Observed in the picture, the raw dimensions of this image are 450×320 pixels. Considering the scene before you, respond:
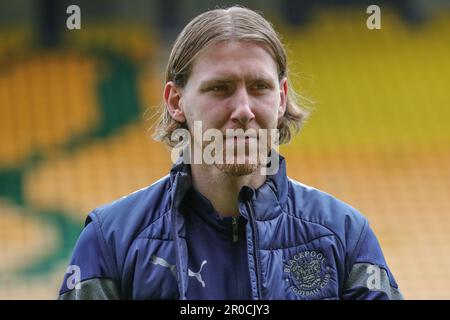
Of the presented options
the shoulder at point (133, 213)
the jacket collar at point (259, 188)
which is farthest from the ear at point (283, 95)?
the shoulder at point (133, 213)

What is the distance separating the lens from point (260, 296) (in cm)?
193

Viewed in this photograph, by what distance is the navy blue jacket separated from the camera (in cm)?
196

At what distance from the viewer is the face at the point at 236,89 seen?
6.63 ft

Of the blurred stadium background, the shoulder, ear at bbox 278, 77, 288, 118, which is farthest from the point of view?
the blurred stadium background

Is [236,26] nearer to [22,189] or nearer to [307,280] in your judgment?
[307,280]

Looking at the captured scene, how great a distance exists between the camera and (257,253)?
6.45 ft

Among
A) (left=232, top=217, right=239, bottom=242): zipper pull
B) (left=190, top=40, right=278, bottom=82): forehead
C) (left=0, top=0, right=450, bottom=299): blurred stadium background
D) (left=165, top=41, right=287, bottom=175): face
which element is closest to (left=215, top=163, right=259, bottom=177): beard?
(left=165, top=41, right=287, bottom=175): face

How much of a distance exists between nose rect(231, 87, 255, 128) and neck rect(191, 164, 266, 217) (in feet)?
0.51

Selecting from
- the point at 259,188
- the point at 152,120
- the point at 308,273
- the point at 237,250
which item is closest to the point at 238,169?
the point at 259,188

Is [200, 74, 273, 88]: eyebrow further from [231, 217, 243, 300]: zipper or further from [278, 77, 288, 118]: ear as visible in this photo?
[231, 217, 243, 300]: zipper

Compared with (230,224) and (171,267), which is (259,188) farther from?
(171,267)

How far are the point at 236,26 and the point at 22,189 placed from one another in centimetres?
564

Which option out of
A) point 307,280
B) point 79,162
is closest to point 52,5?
point 79,162

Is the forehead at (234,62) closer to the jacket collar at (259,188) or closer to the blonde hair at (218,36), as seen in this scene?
the blonde hair at (218,36)
